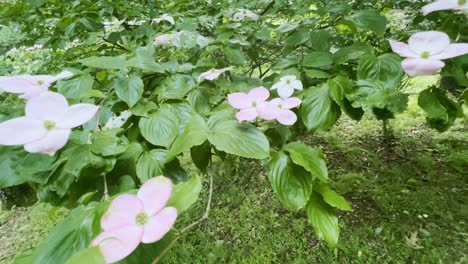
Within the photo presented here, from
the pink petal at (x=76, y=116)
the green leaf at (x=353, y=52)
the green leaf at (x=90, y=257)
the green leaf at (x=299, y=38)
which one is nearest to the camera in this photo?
the green leaf at (x=90, y=257)

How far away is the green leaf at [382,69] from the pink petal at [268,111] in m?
0.17

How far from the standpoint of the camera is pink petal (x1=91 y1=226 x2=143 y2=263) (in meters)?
0.21

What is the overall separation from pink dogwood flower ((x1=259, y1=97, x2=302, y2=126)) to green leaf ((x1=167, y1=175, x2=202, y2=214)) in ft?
0.50

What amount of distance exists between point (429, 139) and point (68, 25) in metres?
2.19

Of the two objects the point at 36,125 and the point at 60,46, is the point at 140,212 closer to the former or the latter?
the point at 36,125

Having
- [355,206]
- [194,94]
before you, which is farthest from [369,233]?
[194,94]

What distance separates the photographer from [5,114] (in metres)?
0.38

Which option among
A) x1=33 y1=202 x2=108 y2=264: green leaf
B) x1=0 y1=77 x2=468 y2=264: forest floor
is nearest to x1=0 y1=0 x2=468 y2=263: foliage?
x1=33 y1=202 x2=108 y2=264: green leaf

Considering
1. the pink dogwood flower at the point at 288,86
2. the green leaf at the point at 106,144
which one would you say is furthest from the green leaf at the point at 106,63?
the pink dogwood flower at the point at 288,86

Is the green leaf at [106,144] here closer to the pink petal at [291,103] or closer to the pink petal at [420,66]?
the pink petal at [291,103]

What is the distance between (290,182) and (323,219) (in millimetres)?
72

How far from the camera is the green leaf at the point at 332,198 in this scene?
406 millimetres

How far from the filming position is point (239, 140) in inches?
14.7

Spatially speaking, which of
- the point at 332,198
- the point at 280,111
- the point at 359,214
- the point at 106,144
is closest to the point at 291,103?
the point at 280,111
